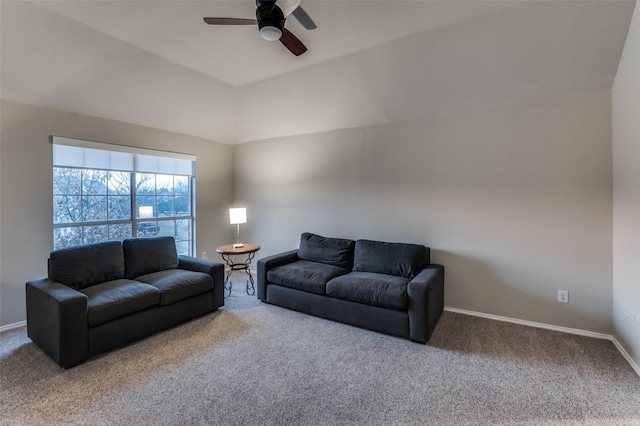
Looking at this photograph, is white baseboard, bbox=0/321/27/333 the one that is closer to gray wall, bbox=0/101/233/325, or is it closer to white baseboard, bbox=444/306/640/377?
gray wall, bbox=0/101/233/325

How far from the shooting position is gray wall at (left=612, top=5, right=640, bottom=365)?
2.23 metres

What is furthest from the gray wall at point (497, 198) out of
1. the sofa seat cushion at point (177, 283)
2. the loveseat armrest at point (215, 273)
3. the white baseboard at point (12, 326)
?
the white baseboard at point (12, 326)

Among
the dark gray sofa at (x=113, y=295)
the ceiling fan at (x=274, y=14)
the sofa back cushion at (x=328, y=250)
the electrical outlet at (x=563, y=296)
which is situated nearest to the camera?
the ceiling fan at (x=274, y=14)

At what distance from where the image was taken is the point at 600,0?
7.20 ft

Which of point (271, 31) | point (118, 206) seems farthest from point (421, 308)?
point (118, 206)

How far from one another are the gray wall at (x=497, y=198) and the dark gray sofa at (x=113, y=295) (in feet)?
6.78

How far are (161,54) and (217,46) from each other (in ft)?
2.19

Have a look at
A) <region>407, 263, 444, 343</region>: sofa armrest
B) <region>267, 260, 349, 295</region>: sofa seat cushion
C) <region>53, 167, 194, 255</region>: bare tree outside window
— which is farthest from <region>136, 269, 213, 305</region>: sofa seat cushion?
<region>407, 263, 444, 343</region>: sofa armrest

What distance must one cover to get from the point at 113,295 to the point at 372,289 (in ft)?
8.01

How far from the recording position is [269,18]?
1961 millimetres

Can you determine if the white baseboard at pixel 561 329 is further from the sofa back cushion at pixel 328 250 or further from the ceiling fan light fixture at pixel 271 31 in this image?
the ceiling fan light fixture at pixel 271 31

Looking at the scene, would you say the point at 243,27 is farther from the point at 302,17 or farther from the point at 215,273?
the point at 215,273

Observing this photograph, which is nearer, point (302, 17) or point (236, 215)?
point (302, 17)

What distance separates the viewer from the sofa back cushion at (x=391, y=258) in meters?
3.32
